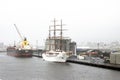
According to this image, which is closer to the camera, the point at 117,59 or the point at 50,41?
the point at 117,59

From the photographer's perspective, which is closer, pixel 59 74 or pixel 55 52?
pixel 59 74

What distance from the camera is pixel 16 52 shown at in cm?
13650

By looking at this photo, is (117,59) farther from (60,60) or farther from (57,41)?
(57,41)

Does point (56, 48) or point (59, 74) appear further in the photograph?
point (56, 48)

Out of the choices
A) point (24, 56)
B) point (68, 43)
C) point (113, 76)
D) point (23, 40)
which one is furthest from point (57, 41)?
point (113, 76)

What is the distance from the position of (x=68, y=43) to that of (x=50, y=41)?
1662cm

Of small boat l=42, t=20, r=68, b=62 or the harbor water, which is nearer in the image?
the harbor water

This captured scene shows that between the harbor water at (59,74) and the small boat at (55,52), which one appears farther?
the small boat at (55,52)

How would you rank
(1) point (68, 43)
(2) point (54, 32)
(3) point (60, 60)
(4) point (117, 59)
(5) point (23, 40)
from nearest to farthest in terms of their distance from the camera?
(4) point (117, 59)
(3) point (60, 60)
(2) point (54, 32)
(1) point (68, 43)
(5) point (23, 40)

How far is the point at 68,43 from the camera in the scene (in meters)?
128

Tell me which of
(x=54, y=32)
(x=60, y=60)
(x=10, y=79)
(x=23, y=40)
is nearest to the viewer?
(x=10, y=79)

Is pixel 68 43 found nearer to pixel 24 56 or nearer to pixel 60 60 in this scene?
pixel 24 56

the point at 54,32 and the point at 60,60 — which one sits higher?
the point at 54,32

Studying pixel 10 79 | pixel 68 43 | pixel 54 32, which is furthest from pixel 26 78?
pixel 68 43
